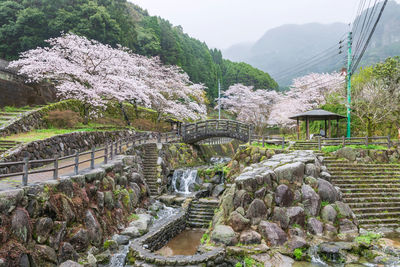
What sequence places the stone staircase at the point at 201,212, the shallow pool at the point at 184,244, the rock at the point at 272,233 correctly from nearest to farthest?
the rock at the point at 272,233 < the shallow pool at the point at 184,244 < the stone staircase at the point at 201,212

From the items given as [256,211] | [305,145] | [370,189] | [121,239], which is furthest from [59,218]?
[305,145]

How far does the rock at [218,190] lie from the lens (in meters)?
15.8

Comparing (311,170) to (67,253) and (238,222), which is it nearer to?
(238,222)

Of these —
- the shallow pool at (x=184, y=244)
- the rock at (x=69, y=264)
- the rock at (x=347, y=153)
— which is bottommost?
the shallow pool at (x=184, y=244)

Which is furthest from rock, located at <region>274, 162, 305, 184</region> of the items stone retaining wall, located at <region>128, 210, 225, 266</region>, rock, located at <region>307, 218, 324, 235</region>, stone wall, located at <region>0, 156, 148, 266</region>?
stone wall, located at <region>0, 156, 148, 266</region>

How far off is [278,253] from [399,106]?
60.4ft

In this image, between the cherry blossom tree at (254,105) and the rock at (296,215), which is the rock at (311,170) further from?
the cherry blossom tree at (254,105)

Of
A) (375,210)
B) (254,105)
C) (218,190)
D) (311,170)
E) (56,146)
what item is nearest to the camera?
(311,170)

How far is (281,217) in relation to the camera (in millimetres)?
9539

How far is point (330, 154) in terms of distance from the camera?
15.0 meters

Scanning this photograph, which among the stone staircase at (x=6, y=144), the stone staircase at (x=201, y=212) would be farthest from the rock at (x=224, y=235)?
the stone staircase at (x=6, y=144)

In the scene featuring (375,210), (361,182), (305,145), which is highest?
(305,145)

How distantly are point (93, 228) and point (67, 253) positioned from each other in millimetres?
1330

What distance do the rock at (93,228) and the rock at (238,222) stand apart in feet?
15.2
